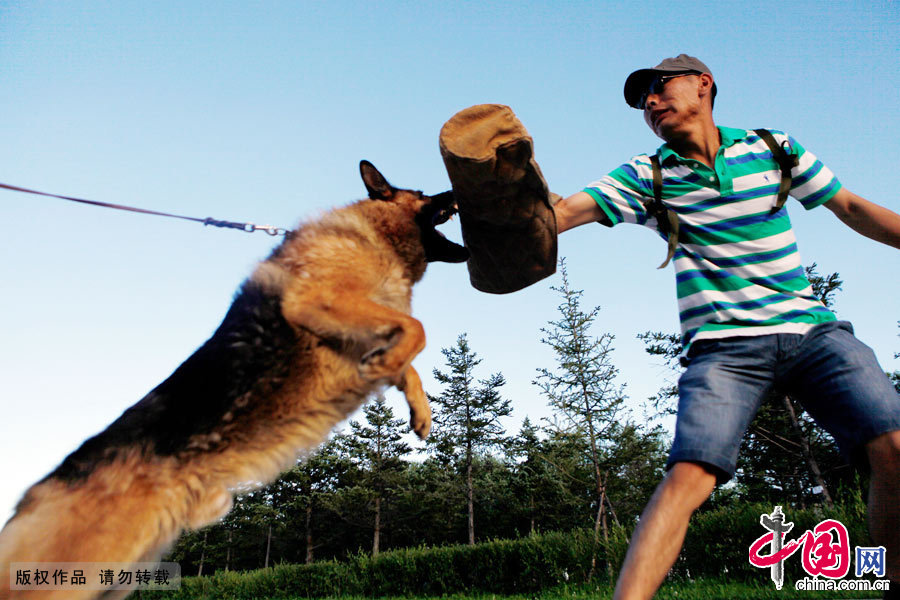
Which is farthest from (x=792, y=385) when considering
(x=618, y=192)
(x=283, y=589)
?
(x=283, y=589)

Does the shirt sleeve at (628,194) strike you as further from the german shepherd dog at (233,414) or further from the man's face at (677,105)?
the german shepherd dog at (233,414)

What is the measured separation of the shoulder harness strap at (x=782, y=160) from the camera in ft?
9.16

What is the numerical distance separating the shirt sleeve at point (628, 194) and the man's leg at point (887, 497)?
4.86 feet

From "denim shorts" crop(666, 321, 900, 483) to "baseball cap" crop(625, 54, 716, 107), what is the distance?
157cm

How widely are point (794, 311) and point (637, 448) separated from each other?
19.7m

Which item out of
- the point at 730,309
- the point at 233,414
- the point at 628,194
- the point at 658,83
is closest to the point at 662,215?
the point at 628,194

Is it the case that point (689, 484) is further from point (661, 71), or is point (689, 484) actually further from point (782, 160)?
point (661, 71)

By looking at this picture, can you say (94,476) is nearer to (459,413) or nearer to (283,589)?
(283,589)

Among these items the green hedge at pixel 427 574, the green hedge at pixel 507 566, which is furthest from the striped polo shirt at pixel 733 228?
the green hedge at pixel 427 574

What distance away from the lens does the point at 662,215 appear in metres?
2.90

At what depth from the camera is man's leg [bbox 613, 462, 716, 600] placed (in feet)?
7.11

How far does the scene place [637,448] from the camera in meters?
20.6

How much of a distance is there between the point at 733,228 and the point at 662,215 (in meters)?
0.36

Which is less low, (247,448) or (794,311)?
(794,311)
